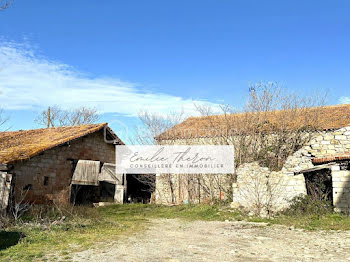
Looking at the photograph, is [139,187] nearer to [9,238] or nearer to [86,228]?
[86,228]

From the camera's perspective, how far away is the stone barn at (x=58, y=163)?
13414 millimetres

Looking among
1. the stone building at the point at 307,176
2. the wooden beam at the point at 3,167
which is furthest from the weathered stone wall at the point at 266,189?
the wooden beam at the point at 3,167

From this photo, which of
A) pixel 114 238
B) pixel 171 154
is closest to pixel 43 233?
pixel 114 238

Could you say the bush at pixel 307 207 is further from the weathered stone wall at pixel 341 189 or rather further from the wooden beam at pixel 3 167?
the wooden beam at pixel 3 167

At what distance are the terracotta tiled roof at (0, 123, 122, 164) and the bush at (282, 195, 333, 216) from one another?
1018 centimetres

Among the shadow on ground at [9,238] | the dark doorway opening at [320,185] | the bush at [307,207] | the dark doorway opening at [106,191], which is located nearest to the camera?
the shadow on ground at [9,238]

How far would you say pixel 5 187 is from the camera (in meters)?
12.7

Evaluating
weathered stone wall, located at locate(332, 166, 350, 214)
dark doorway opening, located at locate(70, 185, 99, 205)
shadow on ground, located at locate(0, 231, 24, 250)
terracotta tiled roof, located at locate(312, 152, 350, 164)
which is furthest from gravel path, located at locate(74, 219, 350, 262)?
dark doorway opening, located at locate(70, 185, 99, 205)

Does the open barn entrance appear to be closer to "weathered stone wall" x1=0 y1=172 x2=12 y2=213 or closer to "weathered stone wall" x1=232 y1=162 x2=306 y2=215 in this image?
"weathered stone wall" x1=232 y1=162 x2=306 y2=215

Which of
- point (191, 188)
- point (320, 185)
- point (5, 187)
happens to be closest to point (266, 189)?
point (320, 185)

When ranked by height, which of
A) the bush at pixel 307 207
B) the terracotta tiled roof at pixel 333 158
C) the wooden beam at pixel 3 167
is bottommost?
the bush at pixel 307 207

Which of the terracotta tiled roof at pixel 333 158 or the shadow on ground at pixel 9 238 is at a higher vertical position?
the terracotta tiled roof at pixel 333 158

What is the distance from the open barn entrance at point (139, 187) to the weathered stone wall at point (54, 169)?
294cm

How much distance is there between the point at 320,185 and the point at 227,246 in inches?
263
